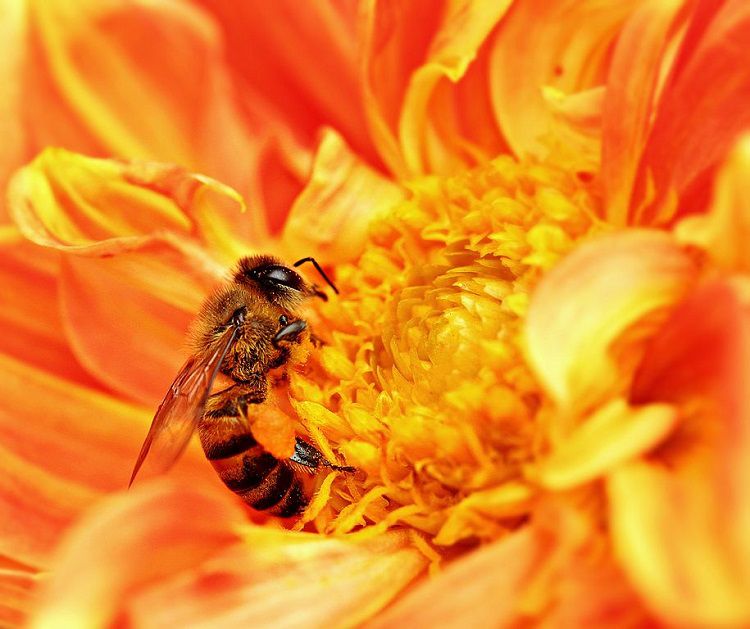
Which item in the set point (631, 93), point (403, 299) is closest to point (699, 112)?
point (631, 93)

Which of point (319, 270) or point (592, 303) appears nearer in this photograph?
point (592, 303)

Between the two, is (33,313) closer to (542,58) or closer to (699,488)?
(542,58)

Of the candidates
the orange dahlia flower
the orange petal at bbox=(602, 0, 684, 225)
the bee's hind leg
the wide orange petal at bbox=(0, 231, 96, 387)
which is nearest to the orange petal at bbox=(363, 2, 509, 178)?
the orange dahlia flower

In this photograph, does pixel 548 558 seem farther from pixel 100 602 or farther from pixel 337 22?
pixel 337 22

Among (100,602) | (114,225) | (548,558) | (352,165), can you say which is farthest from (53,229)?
(548,558)

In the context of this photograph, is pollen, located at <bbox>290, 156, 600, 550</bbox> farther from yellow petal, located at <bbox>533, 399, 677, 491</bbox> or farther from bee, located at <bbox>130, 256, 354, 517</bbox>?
yellow petal, located at <bbox>533, 399, 677, 491</bbox>
